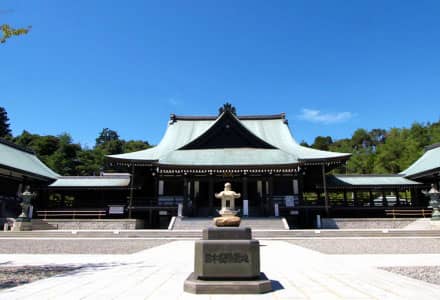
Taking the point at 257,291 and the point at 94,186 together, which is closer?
the point at 257,291

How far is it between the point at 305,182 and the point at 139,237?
15256 millimetres

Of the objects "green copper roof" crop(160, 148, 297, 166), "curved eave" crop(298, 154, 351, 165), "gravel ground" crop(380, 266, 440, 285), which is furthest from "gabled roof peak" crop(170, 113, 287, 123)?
"gravel ground" crop(380, 266, 440, 285)

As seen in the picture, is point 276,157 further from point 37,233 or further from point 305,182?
point 37,233

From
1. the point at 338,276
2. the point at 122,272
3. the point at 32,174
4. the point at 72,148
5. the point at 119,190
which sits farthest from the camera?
the point at 72,148

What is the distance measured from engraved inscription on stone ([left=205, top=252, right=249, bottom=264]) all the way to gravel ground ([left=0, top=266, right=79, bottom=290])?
3.68 metres

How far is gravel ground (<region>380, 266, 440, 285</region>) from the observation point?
6.45 m

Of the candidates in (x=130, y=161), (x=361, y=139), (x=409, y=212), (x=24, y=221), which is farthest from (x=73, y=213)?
(x=361, y=139)

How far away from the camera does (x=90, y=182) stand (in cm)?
2625

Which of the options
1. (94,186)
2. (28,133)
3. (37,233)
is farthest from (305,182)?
(28,133)

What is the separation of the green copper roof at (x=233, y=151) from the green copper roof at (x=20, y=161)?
23.1 feet

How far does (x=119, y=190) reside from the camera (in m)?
25.9

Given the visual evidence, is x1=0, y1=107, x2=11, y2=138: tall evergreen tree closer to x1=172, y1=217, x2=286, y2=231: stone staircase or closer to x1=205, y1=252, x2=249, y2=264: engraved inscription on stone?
x1=172, y1=217, x2=286, y2=231: stone staircase

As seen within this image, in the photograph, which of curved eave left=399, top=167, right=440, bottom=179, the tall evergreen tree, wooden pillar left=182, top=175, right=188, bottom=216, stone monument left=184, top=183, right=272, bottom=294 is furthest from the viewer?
the tall evergreen tree

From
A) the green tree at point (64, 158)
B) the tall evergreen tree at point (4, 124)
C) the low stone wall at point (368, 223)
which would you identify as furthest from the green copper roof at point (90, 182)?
the tall evergreen tree at point (4, 124)
